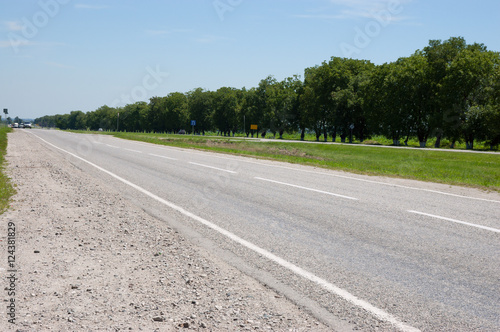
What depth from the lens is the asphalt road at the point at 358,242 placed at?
3.71 m

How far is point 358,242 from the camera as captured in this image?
5695mm

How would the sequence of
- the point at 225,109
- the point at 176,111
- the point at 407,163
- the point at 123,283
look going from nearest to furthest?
the point at 123,283, the point at 407,163, the point at 225,109, the point at 176,111

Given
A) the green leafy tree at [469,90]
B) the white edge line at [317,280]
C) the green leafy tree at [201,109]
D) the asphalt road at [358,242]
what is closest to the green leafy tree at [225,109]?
the green leafy tree at [201,109]

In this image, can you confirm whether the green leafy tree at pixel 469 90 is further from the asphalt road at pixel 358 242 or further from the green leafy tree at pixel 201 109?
the green leafy tree at pixel 201 109

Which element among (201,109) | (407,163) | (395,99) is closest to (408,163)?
(407,163)

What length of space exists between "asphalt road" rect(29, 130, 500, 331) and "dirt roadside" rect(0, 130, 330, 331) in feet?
1.22

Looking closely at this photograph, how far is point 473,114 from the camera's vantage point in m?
43.7

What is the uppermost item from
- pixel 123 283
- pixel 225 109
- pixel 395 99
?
pixel 225 109

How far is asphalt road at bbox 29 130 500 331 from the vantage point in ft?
12.2

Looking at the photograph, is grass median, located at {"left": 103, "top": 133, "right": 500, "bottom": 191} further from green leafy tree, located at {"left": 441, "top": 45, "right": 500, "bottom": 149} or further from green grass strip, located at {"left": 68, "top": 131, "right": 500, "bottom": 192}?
green leafy tree, located at {"left": 441, "top": 45, "right": 500, "bottom": 149}

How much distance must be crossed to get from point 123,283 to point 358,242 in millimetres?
3369

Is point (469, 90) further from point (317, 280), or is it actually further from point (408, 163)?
point (317, 280)

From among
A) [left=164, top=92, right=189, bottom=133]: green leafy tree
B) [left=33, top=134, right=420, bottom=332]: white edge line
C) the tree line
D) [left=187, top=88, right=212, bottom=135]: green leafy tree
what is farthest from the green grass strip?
[left=164, top=92, right=189, bottom=133]: green leafy tree

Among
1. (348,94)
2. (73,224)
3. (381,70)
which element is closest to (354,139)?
(348,94)
